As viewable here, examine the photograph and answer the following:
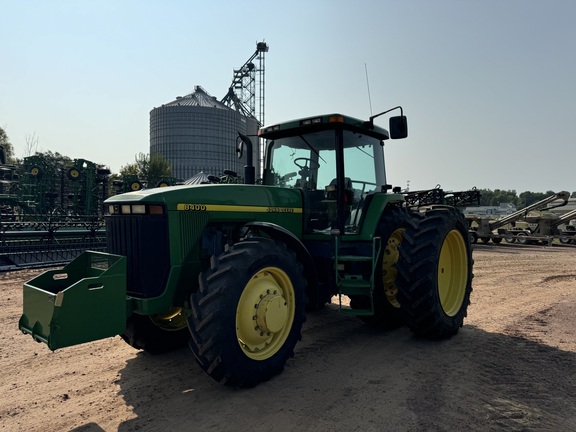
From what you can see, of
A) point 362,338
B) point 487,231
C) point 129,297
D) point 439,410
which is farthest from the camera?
point 487,231

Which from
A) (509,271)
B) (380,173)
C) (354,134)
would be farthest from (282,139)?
(509,271)

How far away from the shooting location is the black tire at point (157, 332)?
4.11 m

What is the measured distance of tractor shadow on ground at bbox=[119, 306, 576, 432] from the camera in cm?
298

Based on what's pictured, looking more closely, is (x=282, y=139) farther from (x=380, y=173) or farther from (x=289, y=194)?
(x=380, y=173)

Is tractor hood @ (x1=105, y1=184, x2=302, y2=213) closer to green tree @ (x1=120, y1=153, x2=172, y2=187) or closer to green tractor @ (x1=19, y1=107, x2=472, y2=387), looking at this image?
green tractor @ (x1=19, y1=107, x2=472, y2=387)

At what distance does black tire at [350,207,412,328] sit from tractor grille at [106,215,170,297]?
7.83ft

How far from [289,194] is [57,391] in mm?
2859

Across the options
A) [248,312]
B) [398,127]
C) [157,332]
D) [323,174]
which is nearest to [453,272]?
[398,127]

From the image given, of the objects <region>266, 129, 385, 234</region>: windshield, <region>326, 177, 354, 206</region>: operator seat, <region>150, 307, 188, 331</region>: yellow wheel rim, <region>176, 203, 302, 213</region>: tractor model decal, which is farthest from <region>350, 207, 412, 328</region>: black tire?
<region>150, 307, 188, 331</region>: yellow wheel rim

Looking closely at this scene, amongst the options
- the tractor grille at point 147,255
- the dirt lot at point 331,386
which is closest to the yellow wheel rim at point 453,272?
the dirt lot at point 331,386

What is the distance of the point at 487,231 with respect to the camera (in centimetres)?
1888

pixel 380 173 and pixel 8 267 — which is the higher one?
pixel 380 173

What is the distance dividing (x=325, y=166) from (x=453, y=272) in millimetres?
2272

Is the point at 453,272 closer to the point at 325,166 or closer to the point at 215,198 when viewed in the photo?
the point at 325,166
